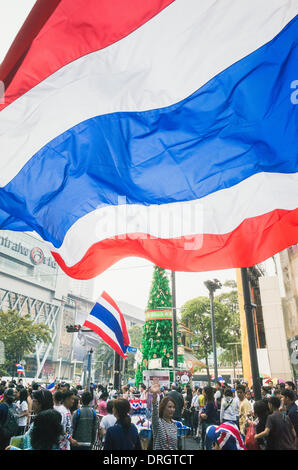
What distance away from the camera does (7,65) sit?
165 inches

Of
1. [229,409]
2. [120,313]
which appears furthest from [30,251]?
[229,409]

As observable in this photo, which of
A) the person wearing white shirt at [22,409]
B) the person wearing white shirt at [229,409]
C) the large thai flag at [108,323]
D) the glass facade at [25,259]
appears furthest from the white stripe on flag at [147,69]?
the glass facade at [25,259]

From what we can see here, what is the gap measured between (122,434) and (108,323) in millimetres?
9164

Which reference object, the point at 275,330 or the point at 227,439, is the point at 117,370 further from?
the point at 275,330

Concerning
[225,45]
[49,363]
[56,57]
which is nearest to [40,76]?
[56,57]

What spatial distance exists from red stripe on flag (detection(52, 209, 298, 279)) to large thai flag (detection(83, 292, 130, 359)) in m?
7.75

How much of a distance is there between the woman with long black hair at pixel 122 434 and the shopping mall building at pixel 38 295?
80.9 meters

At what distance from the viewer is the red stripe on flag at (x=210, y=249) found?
483 cm

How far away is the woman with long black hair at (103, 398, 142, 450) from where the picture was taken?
4156mm

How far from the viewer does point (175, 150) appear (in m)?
4.76

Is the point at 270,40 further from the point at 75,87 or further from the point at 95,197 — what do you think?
the point at 95,197

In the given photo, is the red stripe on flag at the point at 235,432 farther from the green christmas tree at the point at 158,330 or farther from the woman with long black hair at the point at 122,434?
the green christmas tree at the point at 158,330

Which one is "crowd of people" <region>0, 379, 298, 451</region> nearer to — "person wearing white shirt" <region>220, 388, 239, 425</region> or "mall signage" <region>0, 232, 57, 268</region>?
"person wearing white shirt" <region>220, 388, 239, 425</region>

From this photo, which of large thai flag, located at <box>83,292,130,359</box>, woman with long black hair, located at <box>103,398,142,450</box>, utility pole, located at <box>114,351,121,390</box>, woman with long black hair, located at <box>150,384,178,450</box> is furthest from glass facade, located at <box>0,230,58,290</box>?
woman with long black hair, located at <box>103,398,142,450</box>
